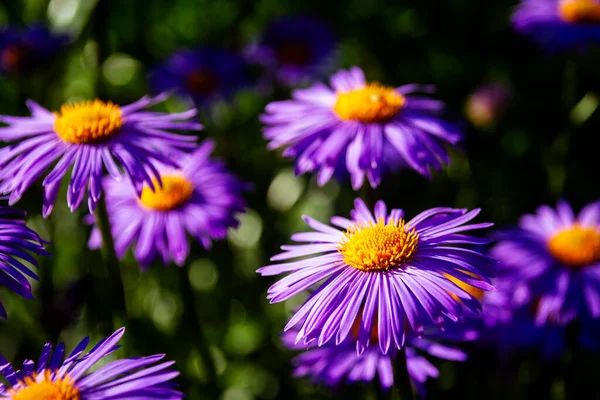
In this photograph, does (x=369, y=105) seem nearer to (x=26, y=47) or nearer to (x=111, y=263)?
(x=111, y=263)

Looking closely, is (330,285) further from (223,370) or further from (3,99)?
(3,99)

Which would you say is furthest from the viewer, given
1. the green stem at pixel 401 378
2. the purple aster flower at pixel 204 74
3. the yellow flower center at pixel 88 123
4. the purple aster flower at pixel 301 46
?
the purple aster flower at pixel 301 46

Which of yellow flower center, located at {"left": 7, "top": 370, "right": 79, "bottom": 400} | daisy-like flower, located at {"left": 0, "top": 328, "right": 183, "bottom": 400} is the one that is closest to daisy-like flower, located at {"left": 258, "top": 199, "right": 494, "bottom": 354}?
daisy-like flower, located at {"left": 0, "top": 328, "right": 183, "bottom": 400}

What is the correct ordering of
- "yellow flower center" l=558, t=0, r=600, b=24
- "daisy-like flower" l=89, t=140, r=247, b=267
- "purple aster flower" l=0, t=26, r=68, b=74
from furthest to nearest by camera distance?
1. "purple aster flower" l=0, t=26, r=68, b=74
2. "yellow flower center" l=558, t=0, r=600, b=24
3. "daisy-like flower" l=89, t=140, r=247, b=267

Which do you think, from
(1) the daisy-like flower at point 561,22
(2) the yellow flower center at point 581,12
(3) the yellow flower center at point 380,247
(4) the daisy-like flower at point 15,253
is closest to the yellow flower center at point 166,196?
(4) the daisy-like flower at point 15,253

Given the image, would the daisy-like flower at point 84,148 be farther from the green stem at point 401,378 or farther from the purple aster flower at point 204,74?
the purple aster flower at point 204,74

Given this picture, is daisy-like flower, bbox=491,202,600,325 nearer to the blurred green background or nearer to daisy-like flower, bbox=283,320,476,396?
the blurred green background
